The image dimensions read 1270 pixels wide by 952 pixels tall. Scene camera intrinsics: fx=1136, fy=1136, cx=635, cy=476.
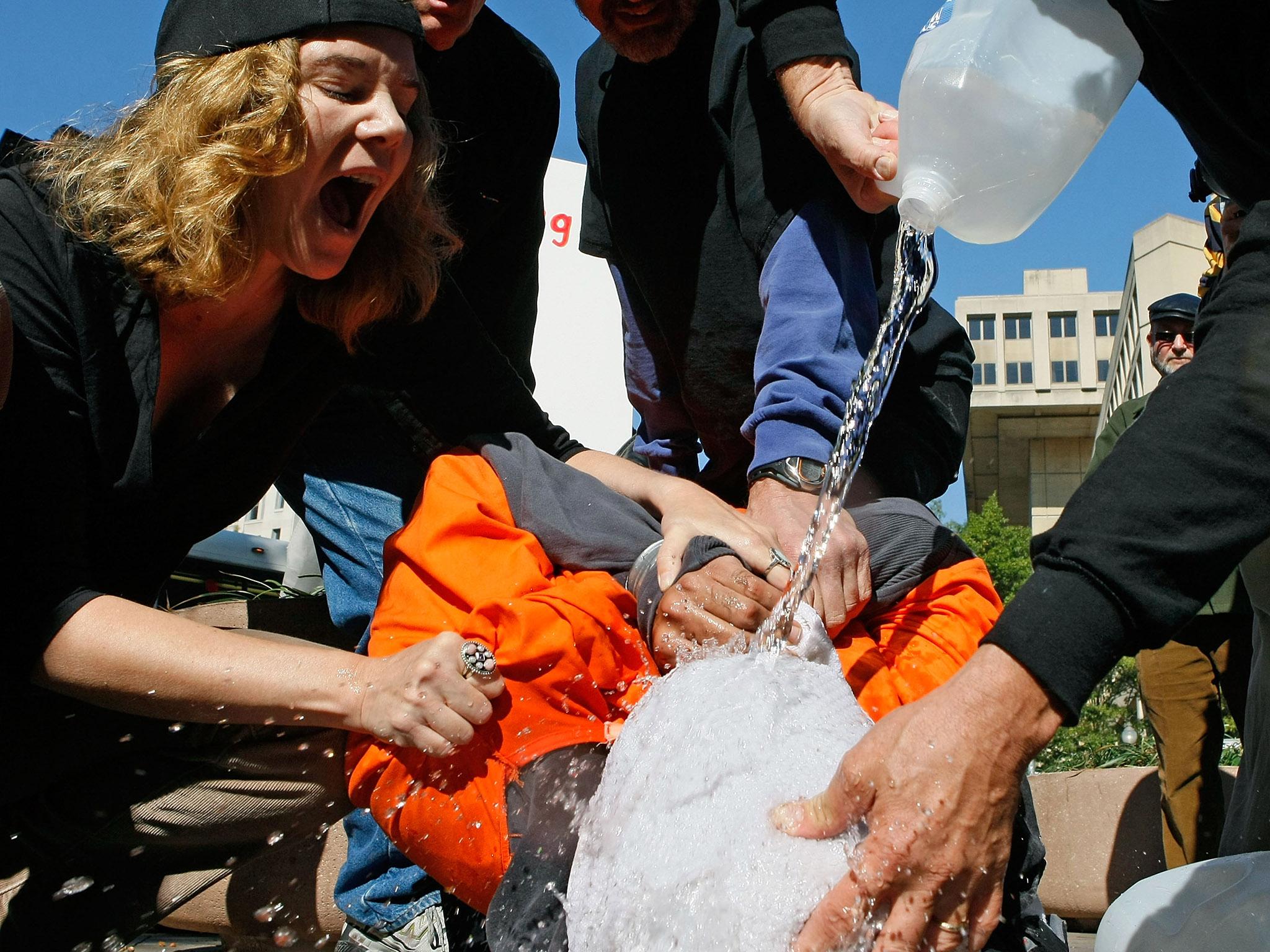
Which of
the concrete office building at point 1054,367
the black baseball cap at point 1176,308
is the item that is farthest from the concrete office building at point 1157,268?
the black baseball cap at point 1176,308

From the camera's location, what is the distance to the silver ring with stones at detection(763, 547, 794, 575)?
2059 millimetres

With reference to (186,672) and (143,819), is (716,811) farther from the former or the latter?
(143,819)

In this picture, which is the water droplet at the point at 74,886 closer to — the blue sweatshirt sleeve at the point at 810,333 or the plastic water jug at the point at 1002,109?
the blue sweatshirt sleeve at the point at 810,333

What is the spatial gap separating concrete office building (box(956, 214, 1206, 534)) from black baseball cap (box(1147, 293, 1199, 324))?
18.6m

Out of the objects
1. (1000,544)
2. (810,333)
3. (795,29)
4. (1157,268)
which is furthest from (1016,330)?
(810,333)

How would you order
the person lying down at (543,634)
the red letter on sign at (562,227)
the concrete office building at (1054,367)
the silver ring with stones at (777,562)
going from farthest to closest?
the concrete office building at (1054,367)
the red letter on sign at (562,227)
the silver ring with stones at (777,562)
the person lying down at (543,634)

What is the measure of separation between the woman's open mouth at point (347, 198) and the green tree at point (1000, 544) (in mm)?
27453

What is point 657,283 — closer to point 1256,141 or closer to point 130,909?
point 1256,141

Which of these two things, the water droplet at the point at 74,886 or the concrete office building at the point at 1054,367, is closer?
the water droplet at the point at 74,886

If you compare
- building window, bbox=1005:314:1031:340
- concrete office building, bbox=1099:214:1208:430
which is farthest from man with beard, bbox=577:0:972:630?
building window, bbox=1005:314:1031:340

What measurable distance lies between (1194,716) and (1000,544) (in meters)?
27.1

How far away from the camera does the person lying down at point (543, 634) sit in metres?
1.75

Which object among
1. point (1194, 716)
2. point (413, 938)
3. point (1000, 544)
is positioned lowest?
point (1000, 544)

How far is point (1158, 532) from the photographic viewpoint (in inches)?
56.0
